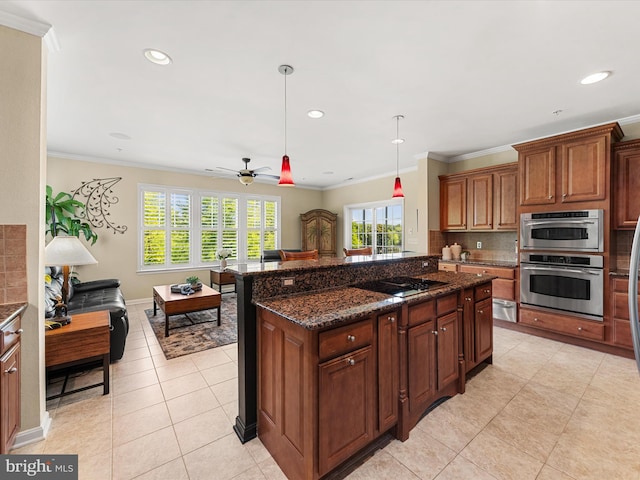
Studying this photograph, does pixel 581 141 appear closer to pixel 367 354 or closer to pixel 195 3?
pixel 367 354

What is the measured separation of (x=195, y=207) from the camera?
621 cm

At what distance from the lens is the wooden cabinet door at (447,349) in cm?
217

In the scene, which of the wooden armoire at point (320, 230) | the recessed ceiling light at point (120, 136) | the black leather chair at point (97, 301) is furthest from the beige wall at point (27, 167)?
the wooden armoire at point (320, 230)

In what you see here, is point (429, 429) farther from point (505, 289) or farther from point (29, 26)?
point (29, 26)

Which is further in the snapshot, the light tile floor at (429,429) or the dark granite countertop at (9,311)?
the light tile floor at (429,429)

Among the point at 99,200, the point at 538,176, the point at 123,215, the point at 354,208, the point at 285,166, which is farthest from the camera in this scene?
the point at 354,208

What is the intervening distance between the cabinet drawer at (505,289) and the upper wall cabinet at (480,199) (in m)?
0.81

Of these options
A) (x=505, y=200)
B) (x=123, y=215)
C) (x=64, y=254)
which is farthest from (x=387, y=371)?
(x=123, y=215)

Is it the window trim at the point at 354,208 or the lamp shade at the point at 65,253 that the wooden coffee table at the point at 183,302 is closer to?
the lamp shade at the point at 65,253

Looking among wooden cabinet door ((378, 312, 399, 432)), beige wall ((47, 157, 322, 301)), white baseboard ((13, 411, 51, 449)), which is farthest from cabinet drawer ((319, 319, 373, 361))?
beige wall ((47, 157, 322, 301))

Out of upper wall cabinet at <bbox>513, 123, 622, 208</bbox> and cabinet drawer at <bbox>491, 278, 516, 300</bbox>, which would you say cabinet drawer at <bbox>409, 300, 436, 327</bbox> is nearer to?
cabinet drawer at <bbox>491, 278, 516, 300</bbox>

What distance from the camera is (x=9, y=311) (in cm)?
165

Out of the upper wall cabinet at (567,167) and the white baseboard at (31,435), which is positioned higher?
the upper wall cabinet at (567,167)

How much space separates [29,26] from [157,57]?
74 cm
